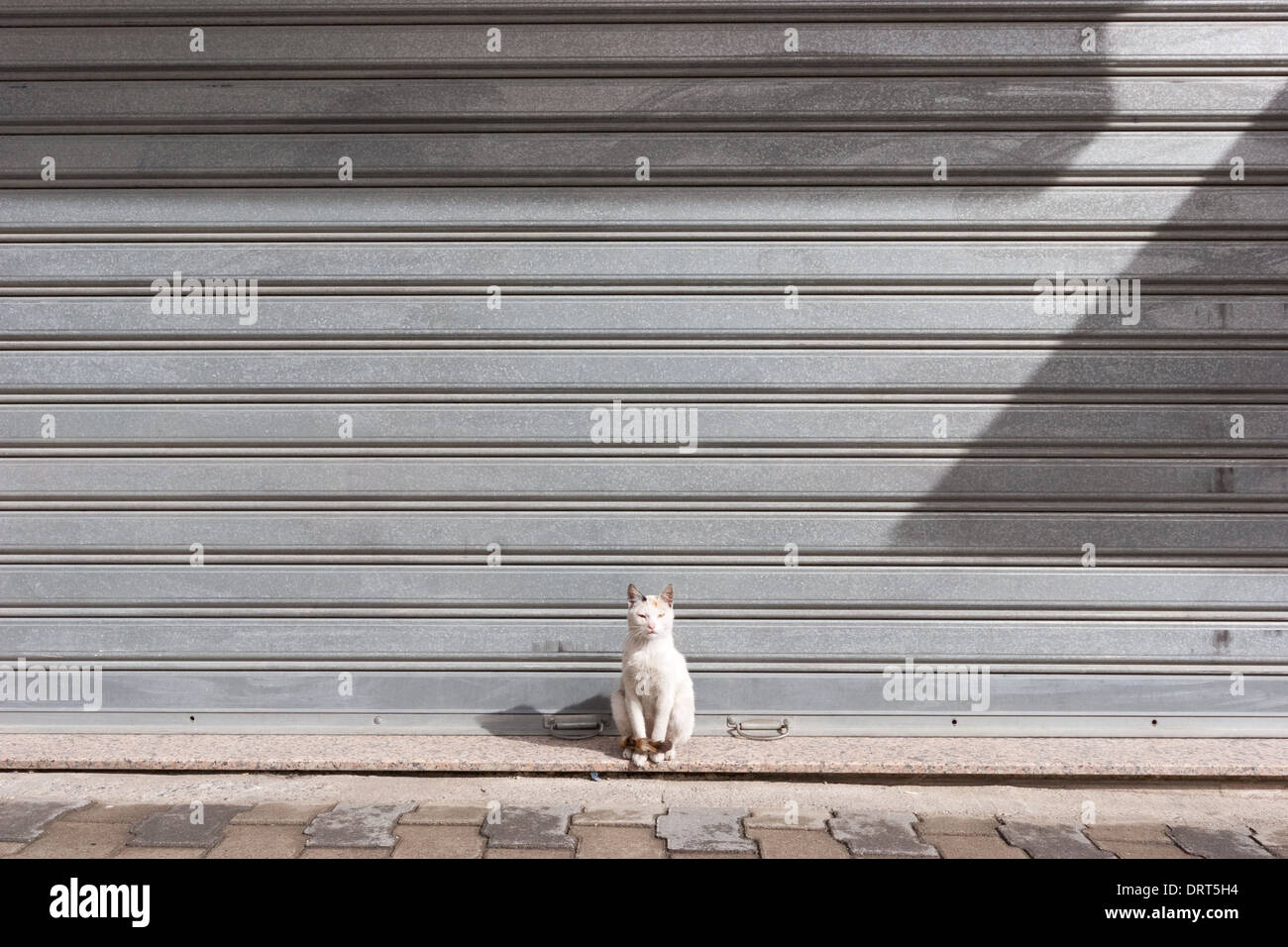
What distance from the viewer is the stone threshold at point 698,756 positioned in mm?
4660

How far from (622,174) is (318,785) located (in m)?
3.57

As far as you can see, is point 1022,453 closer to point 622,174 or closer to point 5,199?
point 622,174

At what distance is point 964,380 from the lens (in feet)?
17.1

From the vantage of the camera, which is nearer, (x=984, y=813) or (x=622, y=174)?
(x=984, y=813)

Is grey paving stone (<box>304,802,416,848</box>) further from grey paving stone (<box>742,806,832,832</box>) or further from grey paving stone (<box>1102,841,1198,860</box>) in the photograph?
grey paving stone (<box>1102,841,1198,860</box>)

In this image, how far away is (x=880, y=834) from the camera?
4125mm

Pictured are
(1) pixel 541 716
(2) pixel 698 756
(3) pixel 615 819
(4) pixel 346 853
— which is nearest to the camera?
(4) pixel 346 853

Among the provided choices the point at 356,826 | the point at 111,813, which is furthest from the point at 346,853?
the point at 111,813

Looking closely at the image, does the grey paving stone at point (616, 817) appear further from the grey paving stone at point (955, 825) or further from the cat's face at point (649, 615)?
the grey paving stone at point (955, 825)

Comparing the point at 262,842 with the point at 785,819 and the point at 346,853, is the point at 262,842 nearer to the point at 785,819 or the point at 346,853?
the point at 346,853

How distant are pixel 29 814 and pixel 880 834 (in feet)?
12.4

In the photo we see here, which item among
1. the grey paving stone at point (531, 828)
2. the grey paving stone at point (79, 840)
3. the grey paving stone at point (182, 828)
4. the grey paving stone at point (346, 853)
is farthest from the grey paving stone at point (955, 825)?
the grey paving stone at point (79, 840)

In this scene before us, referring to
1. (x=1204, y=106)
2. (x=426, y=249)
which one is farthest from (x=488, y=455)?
(x=1204, y=106)

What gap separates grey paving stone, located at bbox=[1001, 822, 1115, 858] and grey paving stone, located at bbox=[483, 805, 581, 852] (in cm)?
190
